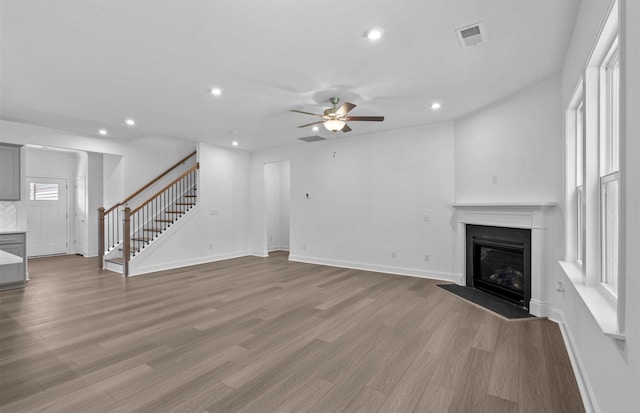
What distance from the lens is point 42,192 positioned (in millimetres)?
8359

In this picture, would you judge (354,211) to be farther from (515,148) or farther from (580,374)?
(580,374)

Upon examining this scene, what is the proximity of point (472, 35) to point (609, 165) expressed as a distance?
1.53 m

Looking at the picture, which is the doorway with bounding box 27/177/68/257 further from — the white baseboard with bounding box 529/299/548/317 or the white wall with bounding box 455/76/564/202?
the white baseboard with bounding box 529/299/548/317

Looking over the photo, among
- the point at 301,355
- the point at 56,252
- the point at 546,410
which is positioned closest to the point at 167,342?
the point at 301,355

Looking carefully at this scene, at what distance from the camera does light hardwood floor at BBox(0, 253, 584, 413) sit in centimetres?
211

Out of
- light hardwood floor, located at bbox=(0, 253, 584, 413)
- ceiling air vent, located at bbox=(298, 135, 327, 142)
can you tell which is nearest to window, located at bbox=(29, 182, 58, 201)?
light hardwood floor, located at bbox=(0, 253, 584, 413)

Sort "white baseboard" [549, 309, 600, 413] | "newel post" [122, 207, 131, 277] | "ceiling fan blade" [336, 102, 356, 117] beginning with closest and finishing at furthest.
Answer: "white baseboard" [549, 309, 600, 413] < "ceiling fan blade" [336, 102, 356, 117] < "newel post" [122, 207, 131, 277]

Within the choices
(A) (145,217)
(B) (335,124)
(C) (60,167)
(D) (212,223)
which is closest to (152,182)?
(A) (145,217)

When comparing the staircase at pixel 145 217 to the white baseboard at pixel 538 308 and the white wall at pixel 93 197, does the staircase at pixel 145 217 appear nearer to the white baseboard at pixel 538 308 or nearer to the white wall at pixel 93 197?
the white wall at pixel 93 197

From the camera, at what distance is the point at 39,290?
193 inches

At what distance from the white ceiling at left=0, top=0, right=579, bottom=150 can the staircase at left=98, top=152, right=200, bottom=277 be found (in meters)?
2.33

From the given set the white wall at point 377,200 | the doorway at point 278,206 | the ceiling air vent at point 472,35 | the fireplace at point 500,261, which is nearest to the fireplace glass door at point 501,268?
the fireplace at point 500,261

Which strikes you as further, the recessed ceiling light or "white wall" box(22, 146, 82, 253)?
"white wall" box(22, 146, 82, 253)

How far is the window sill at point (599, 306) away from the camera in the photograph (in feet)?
4.77
